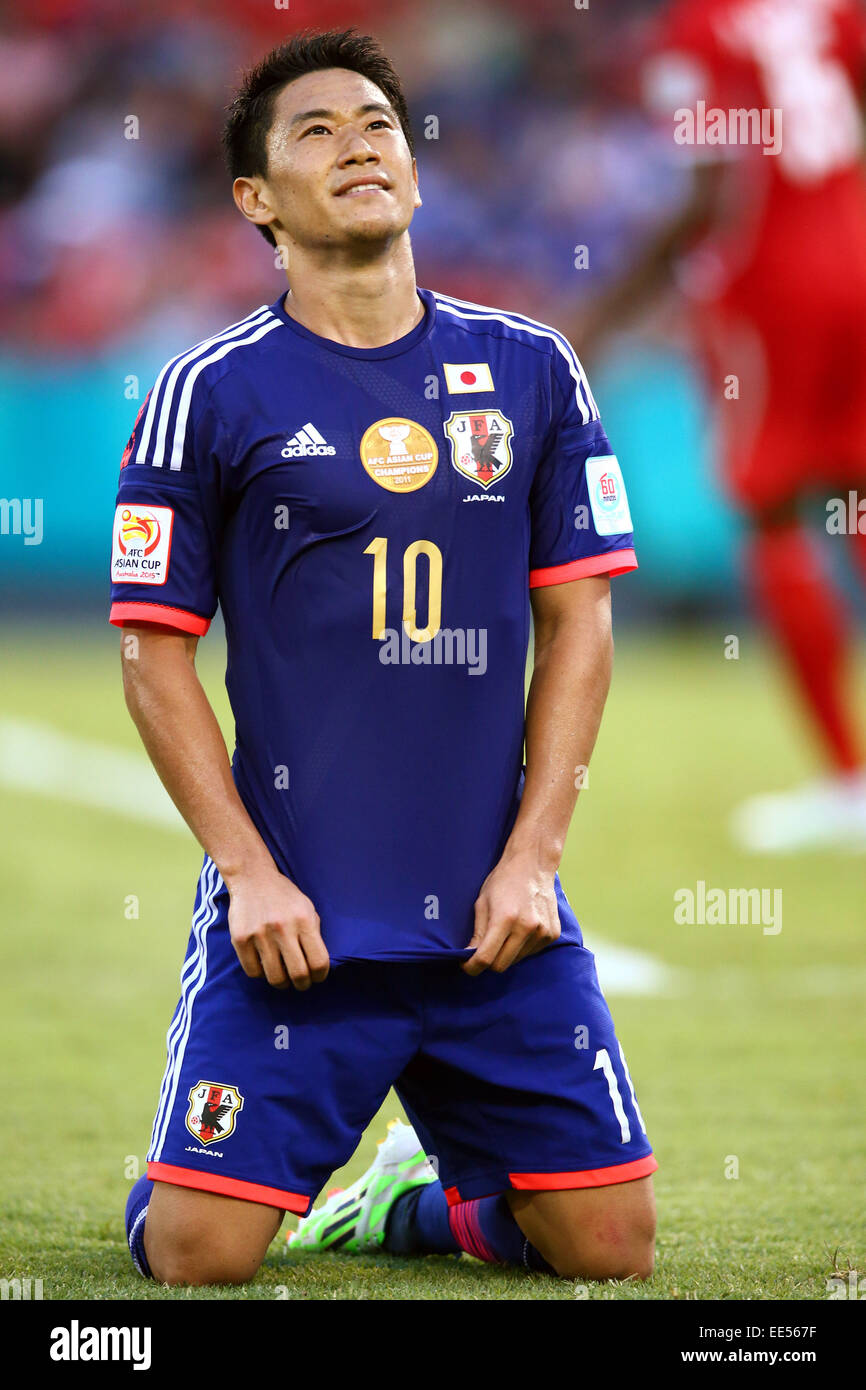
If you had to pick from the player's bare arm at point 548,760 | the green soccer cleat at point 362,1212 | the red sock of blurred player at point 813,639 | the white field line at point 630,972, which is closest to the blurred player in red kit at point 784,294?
the red sock of blurred player at point 813,639

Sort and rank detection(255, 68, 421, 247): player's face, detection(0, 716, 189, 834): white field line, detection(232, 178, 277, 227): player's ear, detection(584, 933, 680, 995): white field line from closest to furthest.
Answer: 1. detection(255, 68, 421, 247): player's face
2. detection(232, 178, 277, 227): player's ear
3. detection(584, 933, 680, 995): white field line
4. detection(0, 716, 189, 834): white field line

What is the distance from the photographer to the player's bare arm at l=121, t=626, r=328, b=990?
7.73 feet

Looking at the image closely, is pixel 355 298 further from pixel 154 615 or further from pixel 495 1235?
pixel 495 1235

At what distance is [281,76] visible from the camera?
8.46 feet

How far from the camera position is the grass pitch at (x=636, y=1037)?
2.51 m

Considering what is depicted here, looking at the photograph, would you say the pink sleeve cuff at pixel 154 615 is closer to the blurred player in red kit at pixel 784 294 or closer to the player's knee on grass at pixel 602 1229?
the player's knee on grass at pixel 602 1229

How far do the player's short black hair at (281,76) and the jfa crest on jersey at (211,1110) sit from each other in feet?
3.76

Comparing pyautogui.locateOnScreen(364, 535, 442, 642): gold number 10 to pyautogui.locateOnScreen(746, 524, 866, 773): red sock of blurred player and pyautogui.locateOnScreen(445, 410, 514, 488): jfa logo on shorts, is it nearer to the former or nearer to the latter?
pyautogui.locateOnScreen(445, 410, 514, 488): jfa logo on shorts

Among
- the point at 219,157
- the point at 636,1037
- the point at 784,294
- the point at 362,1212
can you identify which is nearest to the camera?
the point at 362,1212

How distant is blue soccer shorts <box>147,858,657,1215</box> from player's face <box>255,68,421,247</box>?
0.87 metres

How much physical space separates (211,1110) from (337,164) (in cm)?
125

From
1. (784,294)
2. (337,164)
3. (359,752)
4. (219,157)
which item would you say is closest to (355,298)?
(337,164)

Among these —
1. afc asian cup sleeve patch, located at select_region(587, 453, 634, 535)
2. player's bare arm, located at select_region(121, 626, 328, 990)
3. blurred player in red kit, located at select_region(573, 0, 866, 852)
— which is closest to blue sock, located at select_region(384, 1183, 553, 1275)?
player's bare arm, located at select_region(121, 626, 328, 990)

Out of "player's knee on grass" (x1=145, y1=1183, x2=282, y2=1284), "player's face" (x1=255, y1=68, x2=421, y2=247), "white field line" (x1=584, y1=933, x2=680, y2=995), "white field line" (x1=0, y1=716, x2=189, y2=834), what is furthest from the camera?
"white field line" (x1=0, y1=716, x2=189, y2=834)
